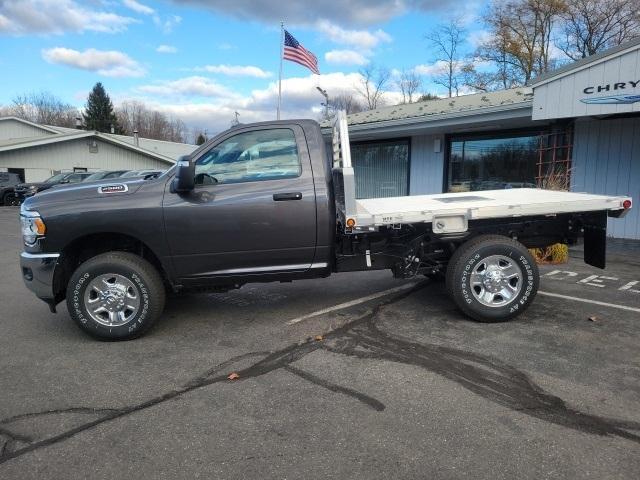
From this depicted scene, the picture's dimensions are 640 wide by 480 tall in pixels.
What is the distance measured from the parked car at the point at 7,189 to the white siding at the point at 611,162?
26.2 m

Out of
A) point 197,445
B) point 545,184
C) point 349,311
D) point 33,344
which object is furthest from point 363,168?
point 197,445

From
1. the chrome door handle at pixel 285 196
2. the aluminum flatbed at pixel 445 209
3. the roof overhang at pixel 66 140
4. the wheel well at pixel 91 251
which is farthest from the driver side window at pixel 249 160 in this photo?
the roof overhang at pixel 66 140

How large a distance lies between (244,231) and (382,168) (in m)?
11.2

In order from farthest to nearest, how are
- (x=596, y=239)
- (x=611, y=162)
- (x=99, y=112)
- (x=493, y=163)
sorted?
(x=99, y=112), (x=493, y=163), (x=611, y=162), (x=596, y=239)

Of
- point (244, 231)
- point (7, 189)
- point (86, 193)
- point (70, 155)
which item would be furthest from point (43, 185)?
point (244, 231)

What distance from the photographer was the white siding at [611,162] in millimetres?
9992

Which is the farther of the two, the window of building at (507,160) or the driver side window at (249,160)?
the window of building at (507,160)

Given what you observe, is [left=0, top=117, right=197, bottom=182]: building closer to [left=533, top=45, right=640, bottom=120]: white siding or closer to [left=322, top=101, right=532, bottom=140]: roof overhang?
[left=322, top=101, right=532, bottom=140]: roof overhang

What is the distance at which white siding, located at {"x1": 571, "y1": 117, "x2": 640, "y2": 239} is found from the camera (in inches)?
393

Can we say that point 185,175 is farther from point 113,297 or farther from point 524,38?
point 524,38

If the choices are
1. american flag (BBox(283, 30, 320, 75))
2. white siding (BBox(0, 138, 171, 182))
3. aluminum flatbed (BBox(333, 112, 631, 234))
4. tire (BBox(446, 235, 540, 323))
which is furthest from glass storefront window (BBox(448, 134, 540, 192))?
white siding (BBox(0, 138, 171, 182))

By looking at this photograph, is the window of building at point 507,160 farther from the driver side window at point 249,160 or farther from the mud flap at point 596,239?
the driver side window at point 249,160

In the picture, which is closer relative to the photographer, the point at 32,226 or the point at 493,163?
the point at 32,226

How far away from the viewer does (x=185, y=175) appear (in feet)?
15.0
